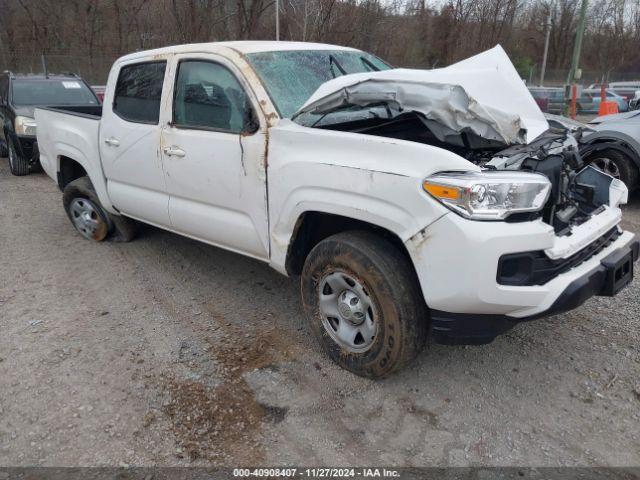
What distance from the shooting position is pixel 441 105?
3.01 m

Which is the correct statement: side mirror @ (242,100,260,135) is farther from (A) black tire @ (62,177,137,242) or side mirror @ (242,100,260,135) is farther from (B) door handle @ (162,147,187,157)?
(A) black tire @ (62,177,137,242)

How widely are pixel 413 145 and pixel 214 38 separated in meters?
26.3

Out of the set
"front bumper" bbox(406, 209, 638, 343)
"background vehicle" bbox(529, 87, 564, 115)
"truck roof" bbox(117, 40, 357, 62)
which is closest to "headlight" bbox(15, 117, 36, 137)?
"truck roof" bbox(117, 40, 357, 62)

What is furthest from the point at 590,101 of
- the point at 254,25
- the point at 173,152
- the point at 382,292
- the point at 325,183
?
the point at 382,292

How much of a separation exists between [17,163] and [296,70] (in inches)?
297

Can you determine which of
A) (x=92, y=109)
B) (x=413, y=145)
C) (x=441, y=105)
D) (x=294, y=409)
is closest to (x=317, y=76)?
(x=441, y=105)

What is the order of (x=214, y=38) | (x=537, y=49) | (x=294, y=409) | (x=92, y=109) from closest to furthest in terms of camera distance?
(x=294, y=409) < (x=92, y=109) < (x=214, y=38) < (x=537, y=49)

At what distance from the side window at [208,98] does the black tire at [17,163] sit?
6.62 meters

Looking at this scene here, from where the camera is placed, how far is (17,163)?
9242 millimetres

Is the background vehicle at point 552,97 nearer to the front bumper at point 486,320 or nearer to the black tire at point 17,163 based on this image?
the black tire at point 17,163

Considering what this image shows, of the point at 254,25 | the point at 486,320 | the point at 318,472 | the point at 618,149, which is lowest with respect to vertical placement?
the point at 318,472

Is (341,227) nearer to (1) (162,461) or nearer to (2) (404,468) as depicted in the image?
(2) (404,468)

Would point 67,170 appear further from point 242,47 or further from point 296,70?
point 296,70

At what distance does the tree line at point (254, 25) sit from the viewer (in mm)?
25719
